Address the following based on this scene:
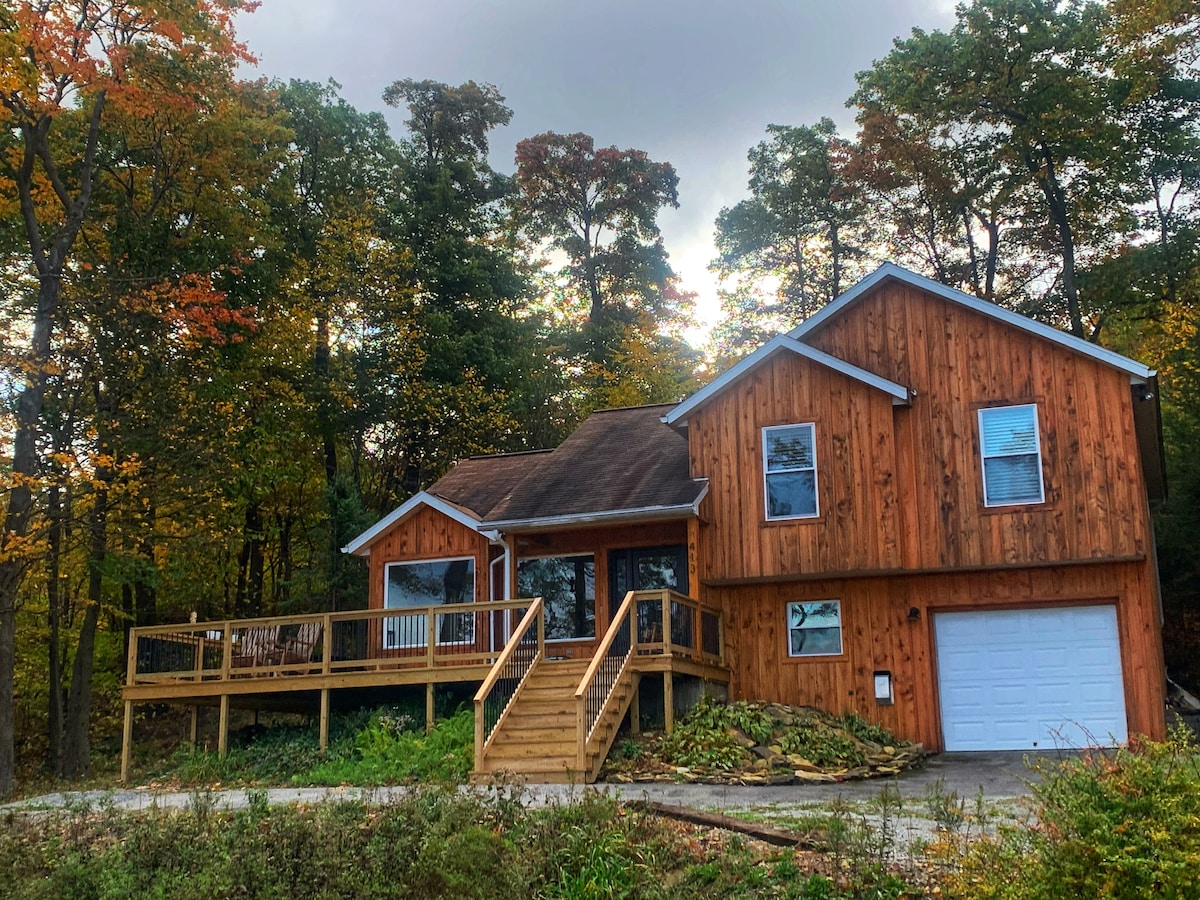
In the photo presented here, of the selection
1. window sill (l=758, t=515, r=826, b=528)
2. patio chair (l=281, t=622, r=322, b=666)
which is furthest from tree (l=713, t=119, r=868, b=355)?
patio chair (l=281, t=622, r=322, b=666)

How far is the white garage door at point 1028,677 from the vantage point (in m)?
17.2

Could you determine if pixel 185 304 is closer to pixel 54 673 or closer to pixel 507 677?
pixel 507 677

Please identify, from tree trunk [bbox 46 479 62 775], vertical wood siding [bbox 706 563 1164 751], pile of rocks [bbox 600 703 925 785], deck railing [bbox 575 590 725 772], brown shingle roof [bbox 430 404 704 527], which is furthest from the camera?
tree trunk [bbox 46 479 62 775]

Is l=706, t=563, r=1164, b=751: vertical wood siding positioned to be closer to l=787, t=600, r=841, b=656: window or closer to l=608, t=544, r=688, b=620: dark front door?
l=787, t=600, r=841, b=656: window

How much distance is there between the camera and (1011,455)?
58.2ft

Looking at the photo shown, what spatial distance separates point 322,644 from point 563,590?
Answer: 14.0 feet

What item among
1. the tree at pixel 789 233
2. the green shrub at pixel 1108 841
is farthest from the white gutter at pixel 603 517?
the tree at pixel 789 233

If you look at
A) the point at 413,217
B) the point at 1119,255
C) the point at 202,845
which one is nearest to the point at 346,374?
the point at 413,217

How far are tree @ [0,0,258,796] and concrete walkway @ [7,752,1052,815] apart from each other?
13.1ft

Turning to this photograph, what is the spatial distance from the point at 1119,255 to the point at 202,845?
28378 mm

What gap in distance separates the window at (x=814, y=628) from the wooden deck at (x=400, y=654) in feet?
3.84

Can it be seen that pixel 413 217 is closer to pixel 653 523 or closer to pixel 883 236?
pixel 883 236

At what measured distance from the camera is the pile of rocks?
14562 millimetres

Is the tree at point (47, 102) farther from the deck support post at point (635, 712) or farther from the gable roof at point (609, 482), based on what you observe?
the deck support post at point (635, 712)
